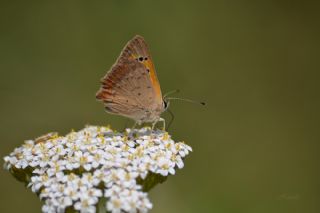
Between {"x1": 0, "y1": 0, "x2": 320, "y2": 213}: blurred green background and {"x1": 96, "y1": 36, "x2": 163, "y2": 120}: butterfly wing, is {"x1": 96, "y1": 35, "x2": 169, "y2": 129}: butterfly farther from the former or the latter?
{"x1": 0, "y1": 0, "x2": 320, "y2": 213}: blurred green background

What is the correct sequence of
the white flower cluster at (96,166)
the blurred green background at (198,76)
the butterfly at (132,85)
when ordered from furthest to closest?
the blurred green background at (198,76) < the butterfly at (132,85) < the white flower cluster at (96,166)

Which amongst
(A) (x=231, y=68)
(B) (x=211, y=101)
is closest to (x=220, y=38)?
(A) (x=231, y=68)

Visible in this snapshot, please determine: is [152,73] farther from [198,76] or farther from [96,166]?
[198,76]

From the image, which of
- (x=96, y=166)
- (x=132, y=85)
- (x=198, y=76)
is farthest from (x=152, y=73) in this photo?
(x=198, y=76)

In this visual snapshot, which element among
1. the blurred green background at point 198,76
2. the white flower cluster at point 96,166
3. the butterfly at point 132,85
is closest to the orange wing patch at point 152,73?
the butterfly at point 132,85

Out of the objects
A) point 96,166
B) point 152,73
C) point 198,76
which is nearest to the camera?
point 96,166

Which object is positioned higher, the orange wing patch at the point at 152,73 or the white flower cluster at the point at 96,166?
the orange wing patch at the point at 152,73

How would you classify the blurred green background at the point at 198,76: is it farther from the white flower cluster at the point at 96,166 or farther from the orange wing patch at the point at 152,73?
the white flower cluster at the point at 96,166

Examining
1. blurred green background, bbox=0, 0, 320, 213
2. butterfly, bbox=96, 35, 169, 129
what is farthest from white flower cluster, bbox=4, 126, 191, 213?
blurred green background, bbox=0, 0, 320, 213
